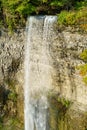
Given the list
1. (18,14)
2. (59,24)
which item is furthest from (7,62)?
(59,24)

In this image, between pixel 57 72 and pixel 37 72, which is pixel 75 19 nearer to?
pixel 57 72

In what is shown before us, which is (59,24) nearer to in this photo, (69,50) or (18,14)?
(69,50)

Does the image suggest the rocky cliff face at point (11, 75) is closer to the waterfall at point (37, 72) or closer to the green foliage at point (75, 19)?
the waterfall at point (37, 72)

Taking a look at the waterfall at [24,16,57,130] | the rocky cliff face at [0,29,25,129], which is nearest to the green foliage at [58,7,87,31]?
the waterfall at [24,16,57,130]

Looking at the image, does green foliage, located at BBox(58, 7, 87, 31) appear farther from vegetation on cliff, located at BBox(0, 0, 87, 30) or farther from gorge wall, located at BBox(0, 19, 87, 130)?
vegetation on cliff, located at BBox(0, 0, 87, 30)

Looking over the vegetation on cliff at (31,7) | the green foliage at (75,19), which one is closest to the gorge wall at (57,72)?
the green foliage at (75,19)
